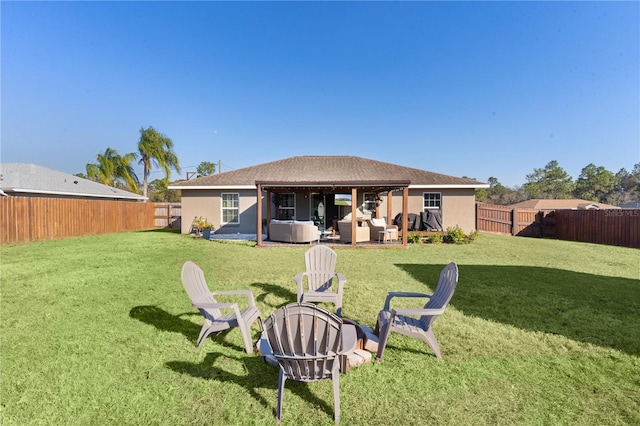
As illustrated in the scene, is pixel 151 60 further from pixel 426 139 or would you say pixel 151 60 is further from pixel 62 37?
pixel 426 139

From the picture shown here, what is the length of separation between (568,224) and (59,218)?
87.0 feet

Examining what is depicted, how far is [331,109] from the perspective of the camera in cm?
2162

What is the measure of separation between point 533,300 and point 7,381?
25.5 ft

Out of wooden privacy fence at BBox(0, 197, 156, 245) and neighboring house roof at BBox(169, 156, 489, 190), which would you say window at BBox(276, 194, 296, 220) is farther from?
wooden privacy fence at BBox(0, 197, 156, 245)

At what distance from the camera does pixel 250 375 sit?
308 centimetres

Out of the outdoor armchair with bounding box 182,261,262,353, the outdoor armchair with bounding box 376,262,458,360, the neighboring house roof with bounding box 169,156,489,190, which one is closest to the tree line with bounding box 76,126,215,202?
the neighboring house roof with bounding box 169,156,489,190

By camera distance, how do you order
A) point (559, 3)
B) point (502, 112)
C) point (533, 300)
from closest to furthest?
point (533, 300)
point (559, 3)
point (502, 112)

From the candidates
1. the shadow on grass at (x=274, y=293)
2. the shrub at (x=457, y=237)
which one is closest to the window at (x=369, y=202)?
the shrub at (x=457, y=237)

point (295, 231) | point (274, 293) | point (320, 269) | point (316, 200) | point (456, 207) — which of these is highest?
point (316, 200)

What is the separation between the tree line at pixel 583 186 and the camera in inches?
1853

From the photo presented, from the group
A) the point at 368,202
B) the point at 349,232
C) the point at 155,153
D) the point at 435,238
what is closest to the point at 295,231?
the point at 349,232

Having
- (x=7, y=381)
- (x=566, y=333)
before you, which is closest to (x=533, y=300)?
(x=566, y=333)

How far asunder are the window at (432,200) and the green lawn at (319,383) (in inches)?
347

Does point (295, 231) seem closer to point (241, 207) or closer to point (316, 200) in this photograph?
point (316, 200)
